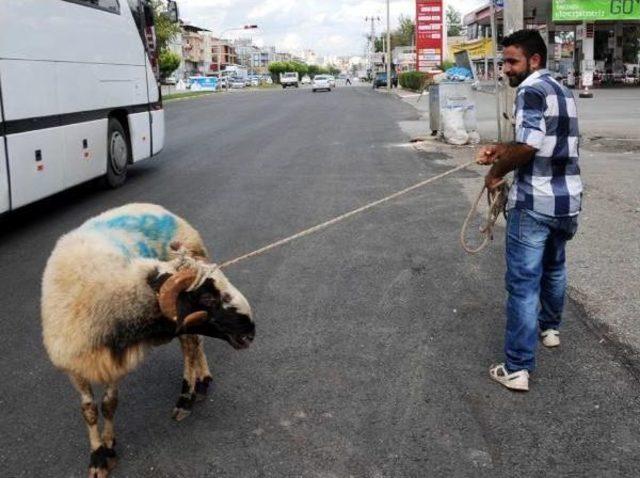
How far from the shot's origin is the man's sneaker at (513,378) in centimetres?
404

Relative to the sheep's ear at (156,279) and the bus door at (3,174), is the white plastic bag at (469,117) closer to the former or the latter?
the bus door at (3,174)

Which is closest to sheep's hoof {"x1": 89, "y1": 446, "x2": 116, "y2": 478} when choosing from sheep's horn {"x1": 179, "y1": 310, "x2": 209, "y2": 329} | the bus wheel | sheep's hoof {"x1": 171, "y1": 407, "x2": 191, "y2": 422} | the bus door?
sheep's hoof {"x1": 171, "y1": 407, "x2": 191, "y2": 422}

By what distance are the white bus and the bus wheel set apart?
2cm

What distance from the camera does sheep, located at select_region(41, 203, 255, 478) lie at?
3.02 m

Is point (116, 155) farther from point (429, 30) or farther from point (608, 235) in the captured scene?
point (429, 30)

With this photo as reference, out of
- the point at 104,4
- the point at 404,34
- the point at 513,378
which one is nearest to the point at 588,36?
the point at 104,4

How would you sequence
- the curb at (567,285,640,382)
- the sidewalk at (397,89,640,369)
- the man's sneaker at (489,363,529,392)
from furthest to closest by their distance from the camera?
the sidewalk at (397,89,640,369) < the curb at (567,285,640,382) < the man's sneaker at (489,363,529,392)

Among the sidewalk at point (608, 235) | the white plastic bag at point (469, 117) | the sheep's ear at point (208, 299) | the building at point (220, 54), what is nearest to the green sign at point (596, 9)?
the sidewalk at point (608, 235)

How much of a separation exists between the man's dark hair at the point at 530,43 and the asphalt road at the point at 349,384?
194cm

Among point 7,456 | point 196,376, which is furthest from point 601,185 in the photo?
point 7,456

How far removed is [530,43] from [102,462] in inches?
126

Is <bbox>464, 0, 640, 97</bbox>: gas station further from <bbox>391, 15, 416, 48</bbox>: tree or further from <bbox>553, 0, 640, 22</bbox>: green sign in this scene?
<bbox>391, 15, 416, 48</bbox>: tree

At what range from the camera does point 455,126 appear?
15953 millimetres

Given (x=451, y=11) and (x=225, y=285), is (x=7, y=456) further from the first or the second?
(x=451, y=11)
